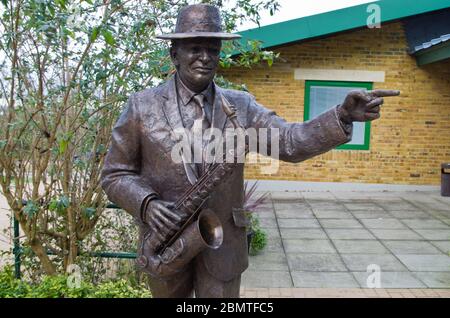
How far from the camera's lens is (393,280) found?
5172 millimetres

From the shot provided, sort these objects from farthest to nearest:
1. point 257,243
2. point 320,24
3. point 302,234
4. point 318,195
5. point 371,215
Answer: point 318,195
point 320,24
point 371,215
point 302,234
point 257,243

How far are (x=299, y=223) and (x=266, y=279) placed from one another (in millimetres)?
2771

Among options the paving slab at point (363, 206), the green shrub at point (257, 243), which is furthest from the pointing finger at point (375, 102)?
the paving slab at point (363, 206)

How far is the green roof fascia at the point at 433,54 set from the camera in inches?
372

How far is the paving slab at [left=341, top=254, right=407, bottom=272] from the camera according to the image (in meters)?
5.59

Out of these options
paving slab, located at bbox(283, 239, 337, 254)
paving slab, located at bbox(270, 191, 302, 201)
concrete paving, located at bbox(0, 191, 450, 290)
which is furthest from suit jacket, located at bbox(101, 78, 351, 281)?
paving slab, located at bbox(270, 191, 302, 201)

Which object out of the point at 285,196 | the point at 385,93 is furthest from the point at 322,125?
the point at 285,196

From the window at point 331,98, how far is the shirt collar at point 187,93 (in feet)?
28.9

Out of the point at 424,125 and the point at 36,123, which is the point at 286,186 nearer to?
the point at 424,125

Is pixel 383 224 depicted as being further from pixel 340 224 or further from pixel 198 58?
pixel 198 58

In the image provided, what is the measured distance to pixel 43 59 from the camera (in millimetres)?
4090

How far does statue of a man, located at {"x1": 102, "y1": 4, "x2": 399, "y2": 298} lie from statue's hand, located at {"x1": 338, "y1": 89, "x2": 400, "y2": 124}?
14 centimetres
